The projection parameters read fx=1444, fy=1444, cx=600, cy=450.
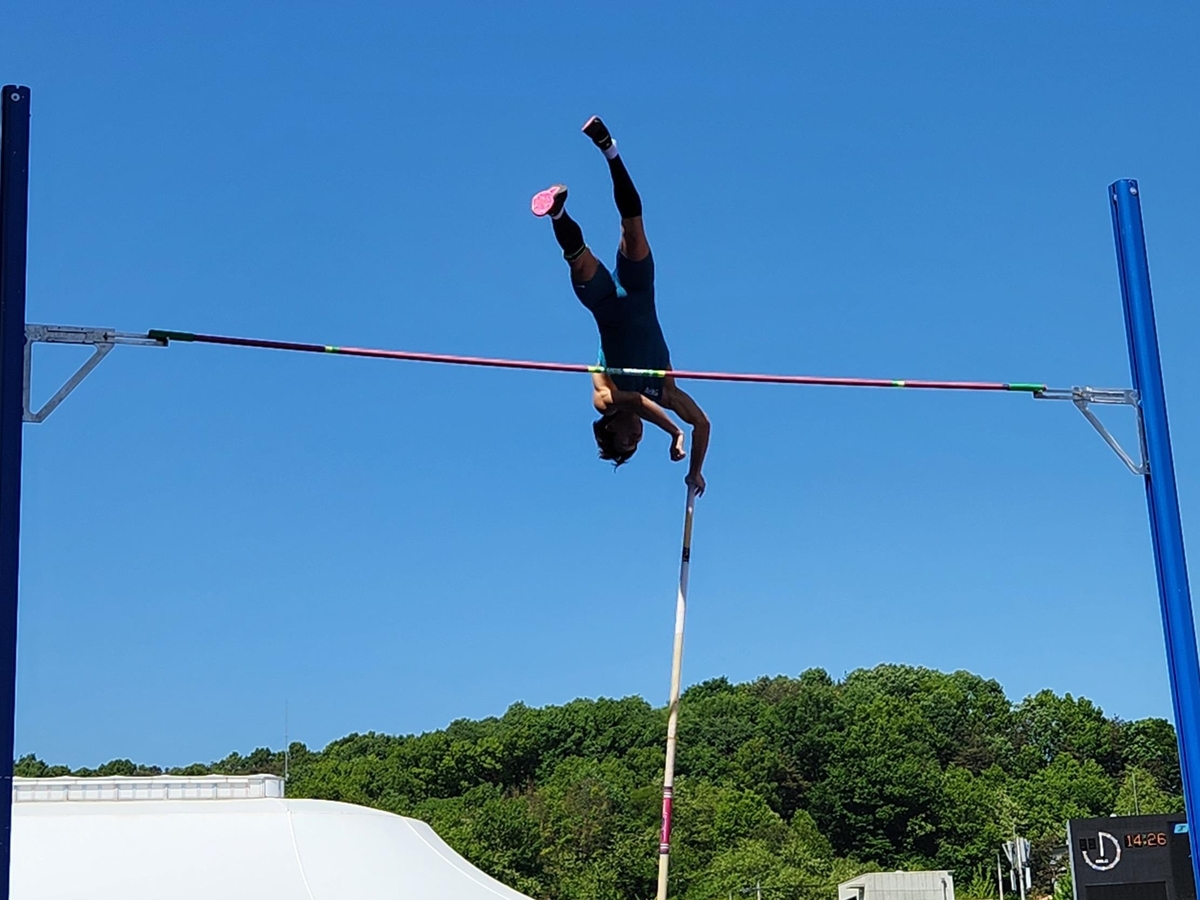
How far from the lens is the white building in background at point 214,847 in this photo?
19.4 metres

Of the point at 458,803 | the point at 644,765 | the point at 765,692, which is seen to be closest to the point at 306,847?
the point at 458,803

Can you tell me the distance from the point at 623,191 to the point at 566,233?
0.33 metres

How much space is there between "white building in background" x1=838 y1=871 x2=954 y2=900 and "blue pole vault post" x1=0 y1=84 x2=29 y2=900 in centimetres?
3459

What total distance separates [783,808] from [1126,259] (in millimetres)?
56454

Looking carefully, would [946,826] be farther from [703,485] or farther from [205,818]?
[703,485]

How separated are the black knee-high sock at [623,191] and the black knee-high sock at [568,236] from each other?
9.4 inches

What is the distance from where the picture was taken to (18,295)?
616 centimetres

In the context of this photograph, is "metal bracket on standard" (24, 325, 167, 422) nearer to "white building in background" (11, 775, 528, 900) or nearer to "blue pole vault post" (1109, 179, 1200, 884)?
"blue pole vault post" (1109, 179, 1200, 884)

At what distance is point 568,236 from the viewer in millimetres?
6680

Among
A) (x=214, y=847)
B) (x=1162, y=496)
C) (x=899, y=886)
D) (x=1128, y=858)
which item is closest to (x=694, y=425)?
(x=1162, y=496)

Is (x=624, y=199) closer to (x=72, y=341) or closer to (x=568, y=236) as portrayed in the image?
(x=568, y=236)

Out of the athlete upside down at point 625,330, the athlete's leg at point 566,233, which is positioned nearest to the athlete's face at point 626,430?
the athlete upside down at point 625,330

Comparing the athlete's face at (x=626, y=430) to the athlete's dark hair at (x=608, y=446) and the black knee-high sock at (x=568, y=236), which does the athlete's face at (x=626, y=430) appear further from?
the black knee-high sock at (x=568, y=236)

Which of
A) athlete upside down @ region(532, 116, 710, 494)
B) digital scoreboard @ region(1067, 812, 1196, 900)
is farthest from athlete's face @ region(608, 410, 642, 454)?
digital scoreboard @ region(1067, 812, 1196, 900)
